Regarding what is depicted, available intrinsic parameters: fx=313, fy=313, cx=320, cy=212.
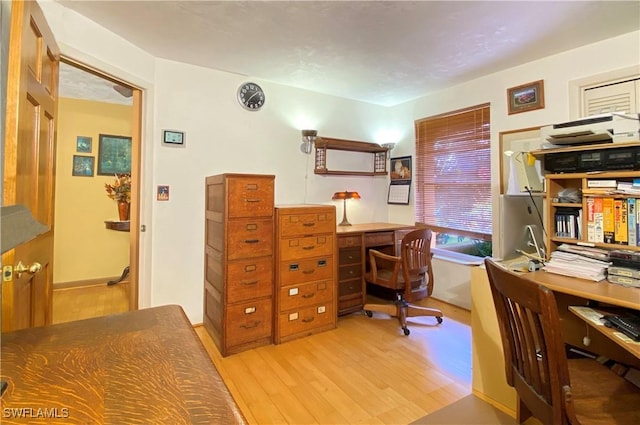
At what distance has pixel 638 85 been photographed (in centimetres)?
228

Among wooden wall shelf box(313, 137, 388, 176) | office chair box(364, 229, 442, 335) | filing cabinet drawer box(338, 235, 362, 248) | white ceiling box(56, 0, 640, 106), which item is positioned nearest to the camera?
white ceiling box(56, 0, 640, 106)

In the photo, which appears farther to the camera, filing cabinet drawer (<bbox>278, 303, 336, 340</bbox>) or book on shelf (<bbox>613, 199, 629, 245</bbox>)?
filing cabinet drawer (<bbox>278, 303, 336, 340</bbox>)

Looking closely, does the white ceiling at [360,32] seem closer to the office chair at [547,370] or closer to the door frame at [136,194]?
the door frame at [136,194]

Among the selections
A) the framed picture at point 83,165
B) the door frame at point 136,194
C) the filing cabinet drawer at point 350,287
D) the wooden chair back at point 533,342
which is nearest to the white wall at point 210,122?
the door frame at point 136,194

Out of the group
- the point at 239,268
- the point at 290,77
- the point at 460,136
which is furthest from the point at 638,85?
the point at 239,268

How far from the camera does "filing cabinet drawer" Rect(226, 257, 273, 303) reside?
8.14 feet

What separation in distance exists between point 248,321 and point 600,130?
2591mm

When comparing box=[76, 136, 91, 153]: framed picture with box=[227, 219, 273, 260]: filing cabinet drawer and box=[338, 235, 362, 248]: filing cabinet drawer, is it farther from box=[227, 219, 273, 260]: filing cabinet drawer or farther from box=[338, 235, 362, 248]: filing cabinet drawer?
box=[338, 235, 362, 248]: filing cabinet drawer

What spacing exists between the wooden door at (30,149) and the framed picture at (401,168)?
11.4 feet

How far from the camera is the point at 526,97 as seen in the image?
2.88 meters

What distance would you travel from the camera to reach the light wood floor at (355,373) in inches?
71.4

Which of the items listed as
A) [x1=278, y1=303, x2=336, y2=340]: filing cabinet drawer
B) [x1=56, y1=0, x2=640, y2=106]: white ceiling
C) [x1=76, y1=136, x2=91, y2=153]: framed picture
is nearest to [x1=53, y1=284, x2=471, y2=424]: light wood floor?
[x1=278, y1=303, x2=336, y2=340]: filing cabinet drawer

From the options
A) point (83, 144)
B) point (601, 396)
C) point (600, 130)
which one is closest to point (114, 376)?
point (601, 396)

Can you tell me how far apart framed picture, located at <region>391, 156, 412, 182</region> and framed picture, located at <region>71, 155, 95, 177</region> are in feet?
13.2
